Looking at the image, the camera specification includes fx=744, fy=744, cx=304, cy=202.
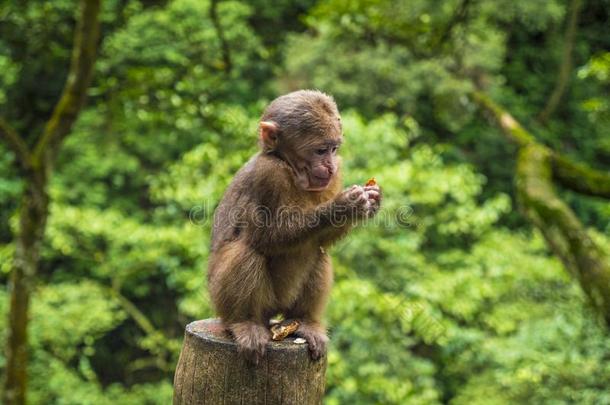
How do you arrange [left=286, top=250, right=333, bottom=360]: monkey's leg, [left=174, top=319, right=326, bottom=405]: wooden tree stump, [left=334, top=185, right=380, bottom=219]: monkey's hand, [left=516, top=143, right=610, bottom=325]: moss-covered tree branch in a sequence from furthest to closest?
[left=516, top=143, right=610, bottom=325]: moss-covered tree branch
[left=286, top=250, right=333, bottom=360]: monkey's leg
[left=334, top=185, right=380, bottom=219]: monkey's hand
[left=174, top=319, right=326, bottom=405]: wooden tree stump

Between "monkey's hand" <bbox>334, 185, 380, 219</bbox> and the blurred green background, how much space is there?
3422 millimetres

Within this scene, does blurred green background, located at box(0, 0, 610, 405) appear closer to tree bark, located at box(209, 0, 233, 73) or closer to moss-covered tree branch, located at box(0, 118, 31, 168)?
tree bark, located at box(209, 0, 233, 73)

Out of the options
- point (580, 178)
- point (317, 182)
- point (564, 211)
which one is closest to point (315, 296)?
point (317, 182)

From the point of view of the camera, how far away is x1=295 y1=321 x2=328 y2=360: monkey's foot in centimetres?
326

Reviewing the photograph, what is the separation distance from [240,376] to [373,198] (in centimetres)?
103

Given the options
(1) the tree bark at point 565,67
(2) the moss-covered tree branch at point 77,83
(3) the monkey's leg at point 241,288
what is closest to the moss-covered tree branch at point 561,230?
(3) the monkey's leg at point 241,288

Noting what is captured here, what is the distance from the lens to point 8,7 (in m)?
8.77

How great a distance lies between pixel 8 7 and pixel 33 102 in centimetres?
431

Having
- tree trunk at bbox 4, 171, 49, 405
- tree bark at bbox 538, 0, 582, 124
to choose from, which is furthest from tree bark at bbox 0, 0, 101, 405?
tree bark at bbox 538, 0, 582, 124

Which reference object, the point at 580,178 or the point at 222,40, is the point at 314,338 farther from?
the point at 222,40

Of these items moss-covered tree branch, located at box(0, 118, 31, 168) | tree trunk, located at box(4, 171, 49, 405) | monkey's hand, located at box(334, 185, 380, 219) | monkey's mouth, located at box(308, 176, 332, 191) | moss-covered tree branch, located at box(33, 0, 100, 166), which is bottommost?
tree trunk, located at box(4, 171, 49, 405)

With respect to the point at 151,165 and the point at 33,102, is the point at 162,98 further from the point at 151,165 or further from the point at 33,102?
the point at 33,102

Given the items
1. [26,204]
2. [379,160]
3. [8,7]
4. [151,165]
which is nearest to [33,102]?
[151,165]

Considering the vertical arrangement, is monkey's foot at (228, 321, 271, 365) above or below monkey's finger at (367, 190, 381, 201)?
below
